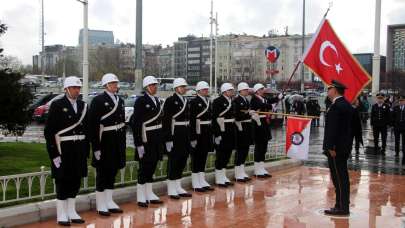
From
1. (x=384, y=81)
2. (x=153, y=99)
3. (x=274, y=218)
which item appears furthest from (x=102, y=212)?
(x=384, y=81)

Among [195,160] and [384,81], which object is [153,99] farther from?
[384,81]

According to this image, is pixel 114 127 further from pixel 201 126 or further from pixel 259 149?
pixel 259 149

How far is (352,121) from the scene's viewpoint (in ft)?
27.4

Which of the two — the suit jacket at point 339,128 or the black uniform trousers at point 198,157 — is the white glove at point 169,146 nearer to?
the black uniform trousers at point 198,157

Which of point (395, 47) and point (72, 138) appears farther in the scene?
point (395, 47)

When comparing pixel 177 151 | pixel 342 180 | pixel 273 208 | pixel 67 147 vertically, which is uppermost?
pixel 67 147

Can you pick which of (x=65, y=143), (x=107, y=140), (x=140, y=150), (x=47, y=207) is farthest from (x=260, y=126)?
(x=47, y=207)

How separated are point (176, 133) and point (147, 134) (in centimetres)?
78

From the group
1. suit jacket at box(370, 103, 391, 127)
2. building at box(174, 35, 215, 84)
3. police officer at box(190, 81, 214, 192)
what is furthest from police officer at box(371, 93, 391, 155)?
building at box(174, 35, 215, 84)

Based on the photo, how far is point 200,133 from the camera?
32.1 feet

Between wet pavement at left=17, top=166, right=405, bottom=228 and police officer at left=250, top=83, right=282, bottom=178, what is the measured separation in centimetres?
50

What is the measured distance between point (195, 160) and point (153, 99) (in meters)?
1.75

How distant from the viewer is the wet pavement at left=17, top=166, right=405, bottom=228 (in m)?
7.73

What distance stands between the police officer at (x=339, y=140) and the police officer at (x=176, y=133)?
2.40m
